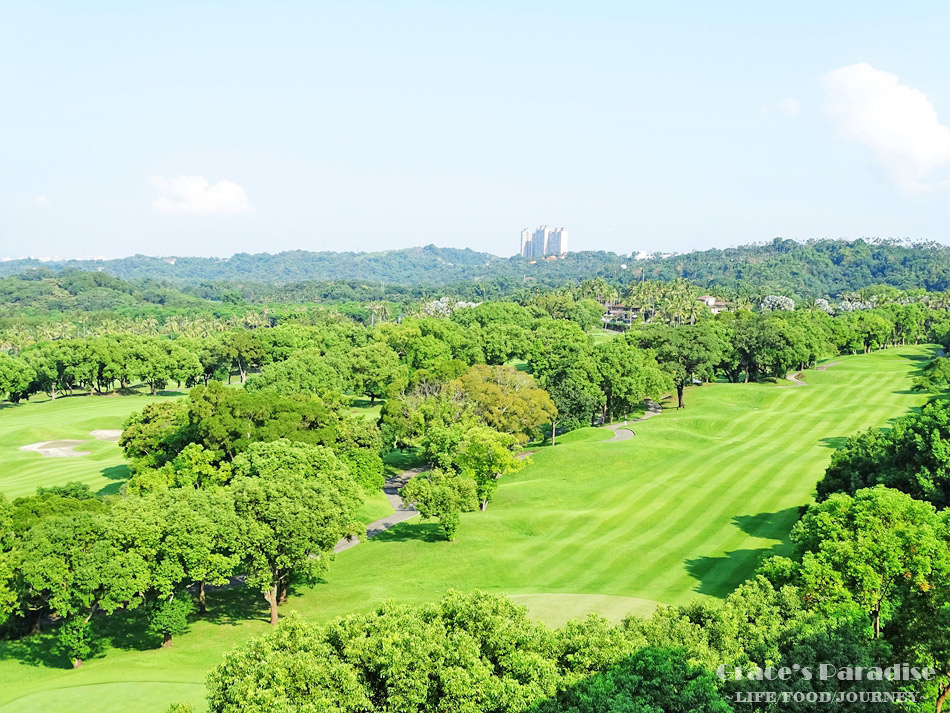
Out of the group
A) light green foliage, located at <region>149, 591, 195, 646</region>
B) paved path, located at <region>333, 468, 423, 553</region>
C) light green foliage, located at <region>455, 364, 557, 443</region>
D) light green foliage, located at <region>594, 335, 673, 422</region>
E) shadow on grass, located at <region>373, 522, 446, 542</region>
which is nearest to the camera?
light green foliage, located at <region>149, 591, 195, 646</region>

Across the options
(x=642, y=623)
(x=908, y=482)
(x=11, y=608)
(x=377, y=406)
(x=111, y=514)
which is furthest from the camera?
(x=377, y=406)

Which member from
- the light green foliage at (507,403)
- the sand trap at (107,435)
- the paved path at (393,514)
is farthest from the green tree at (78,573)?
the sand trap at (107,435)

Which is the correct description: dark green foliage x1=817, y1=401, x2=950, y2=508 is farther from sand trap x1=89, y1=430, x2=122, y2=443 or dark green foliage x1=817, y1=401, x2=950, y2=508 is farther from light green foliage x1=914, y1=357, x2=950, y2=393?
sand trap x1=89, y1=430, x2=122, y2=443

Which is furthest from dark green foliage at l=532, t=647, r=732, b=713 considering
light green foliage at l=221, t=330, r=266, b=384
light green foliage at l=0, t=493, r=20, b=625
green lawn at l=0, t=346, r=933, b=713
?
light green foliage at l=221, t=330, r=266, b=384

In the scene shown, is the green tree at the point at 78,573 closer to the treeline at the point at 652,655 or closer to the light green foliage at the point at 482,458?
the treeline at the point at 652,655

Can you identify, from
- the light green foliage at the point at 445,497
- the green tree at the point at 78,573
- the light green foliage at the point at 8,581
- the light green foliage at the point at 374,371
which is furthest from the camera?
the light green foliage at the point at 374,371

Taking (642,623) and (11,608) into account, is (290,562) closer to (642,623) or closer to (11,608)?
(11,608)

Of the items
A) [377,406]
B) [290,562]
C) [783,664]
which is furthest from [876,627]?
[377,406]
